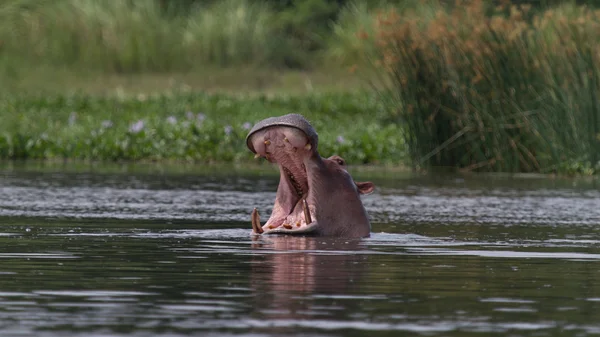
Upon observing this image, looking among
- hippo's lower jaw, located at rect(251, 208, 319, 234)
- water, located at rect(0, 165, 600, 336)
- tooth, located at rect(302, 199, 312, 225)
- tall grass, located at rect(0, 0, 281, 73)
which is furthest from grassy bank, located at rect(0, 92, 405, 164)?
tooth, located at rect(302, 199, 312, 225)

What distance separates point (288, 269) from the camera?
25.2 ft

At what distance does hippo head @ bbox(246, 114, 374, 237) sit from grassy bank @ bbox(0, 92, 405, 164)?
11.6 metres

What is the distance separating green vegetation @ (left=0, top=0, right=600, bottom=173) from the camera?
1798 centimetres

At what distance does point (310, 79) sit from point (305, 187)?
23726 mm

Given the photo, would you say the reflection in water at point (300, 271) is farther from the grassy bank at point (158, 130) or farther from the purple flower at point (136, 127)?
the purple flower at point (136, 127)

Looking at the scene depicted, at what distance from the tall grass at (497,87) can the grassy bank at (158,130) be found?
235cm

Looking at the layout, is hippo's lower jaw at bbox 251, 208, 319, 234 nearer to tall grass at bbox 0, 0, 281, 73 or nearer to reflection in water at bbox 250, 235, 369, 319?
reflection in water at bbox 250, 235, 369, 319

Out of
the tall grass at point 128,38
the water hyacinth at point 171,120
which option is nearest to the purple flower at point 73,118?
the water hyacinth at point 171,120

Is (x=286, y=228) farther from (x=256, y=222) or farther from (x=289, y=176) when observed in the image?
(x=289, y=176)

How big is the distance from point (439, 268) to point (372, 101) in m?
20.6

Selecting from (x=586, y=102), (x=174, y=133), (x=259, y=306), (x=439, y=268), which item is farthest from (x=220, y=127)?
(x=259, y=306)

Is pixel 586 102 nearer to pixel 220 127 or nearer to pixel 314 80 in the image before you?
pixel 220 127

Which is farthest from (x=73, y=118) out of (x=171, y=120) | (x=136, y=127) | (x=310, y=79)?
(x=310, y=79)

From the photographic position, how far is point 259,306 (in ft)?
20.3
